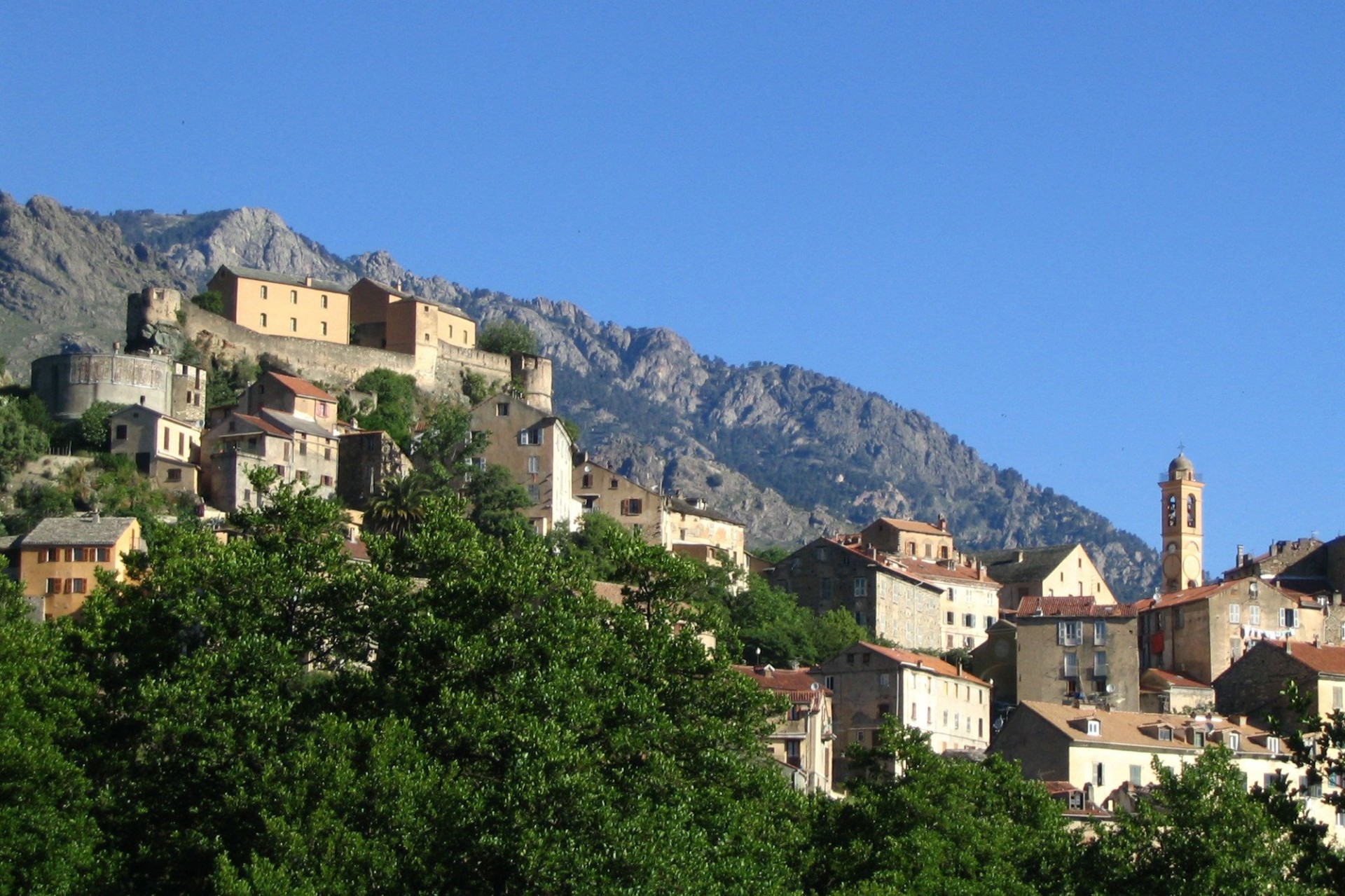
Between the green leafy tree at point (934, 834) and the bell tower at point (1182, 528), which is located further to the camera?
the bell tower at point (1182, 528)

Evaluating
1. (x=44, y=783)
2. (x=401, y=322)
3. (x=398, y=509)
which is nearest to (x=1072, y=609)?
(x=398, y=509)

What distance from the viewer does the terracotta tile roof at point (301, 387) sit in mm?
113238

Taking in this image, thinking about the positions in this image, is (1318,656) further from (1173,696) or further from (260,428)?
(260,428)

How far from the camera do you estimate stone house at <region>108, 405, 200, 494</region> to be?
341 ft

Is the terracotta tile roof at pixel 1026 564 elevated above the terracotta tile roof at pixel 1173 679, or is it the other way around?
the terracotta tile roof at pixel 1026 564

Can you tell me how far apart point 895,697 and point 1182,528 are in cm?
4745

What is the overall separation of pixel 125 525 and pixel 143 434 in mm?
13231

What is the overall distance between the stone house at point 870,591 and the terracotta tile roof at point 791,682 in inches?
699

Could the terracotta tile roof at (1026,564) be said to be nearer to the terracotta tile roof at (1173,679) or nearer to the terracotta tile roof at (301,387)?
the terracotta tile roof at (1173,679)

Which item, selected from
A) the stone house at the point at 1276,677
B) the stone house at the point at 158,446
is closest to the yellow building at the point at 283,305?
the stone house at the point at 158,446

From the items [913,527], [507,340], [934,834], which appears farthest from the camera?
[507,340]

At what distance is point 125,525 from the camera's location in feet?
304

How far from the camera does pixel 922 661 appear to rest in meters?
101

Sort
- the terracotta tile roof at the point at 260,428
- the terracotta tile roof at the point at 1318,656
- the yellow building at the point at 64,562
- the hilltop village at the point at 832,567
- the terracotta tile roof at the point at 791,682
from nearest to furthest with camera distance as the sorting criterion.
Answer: the terracotta tile roof at the point at 791,682 → the yellow building at the point at 64,562 → the hilltop village at the point at 832,567 → the terracotta tile roof at the point at 1318,656 → the terracotta tile roof at the point at 260,428
